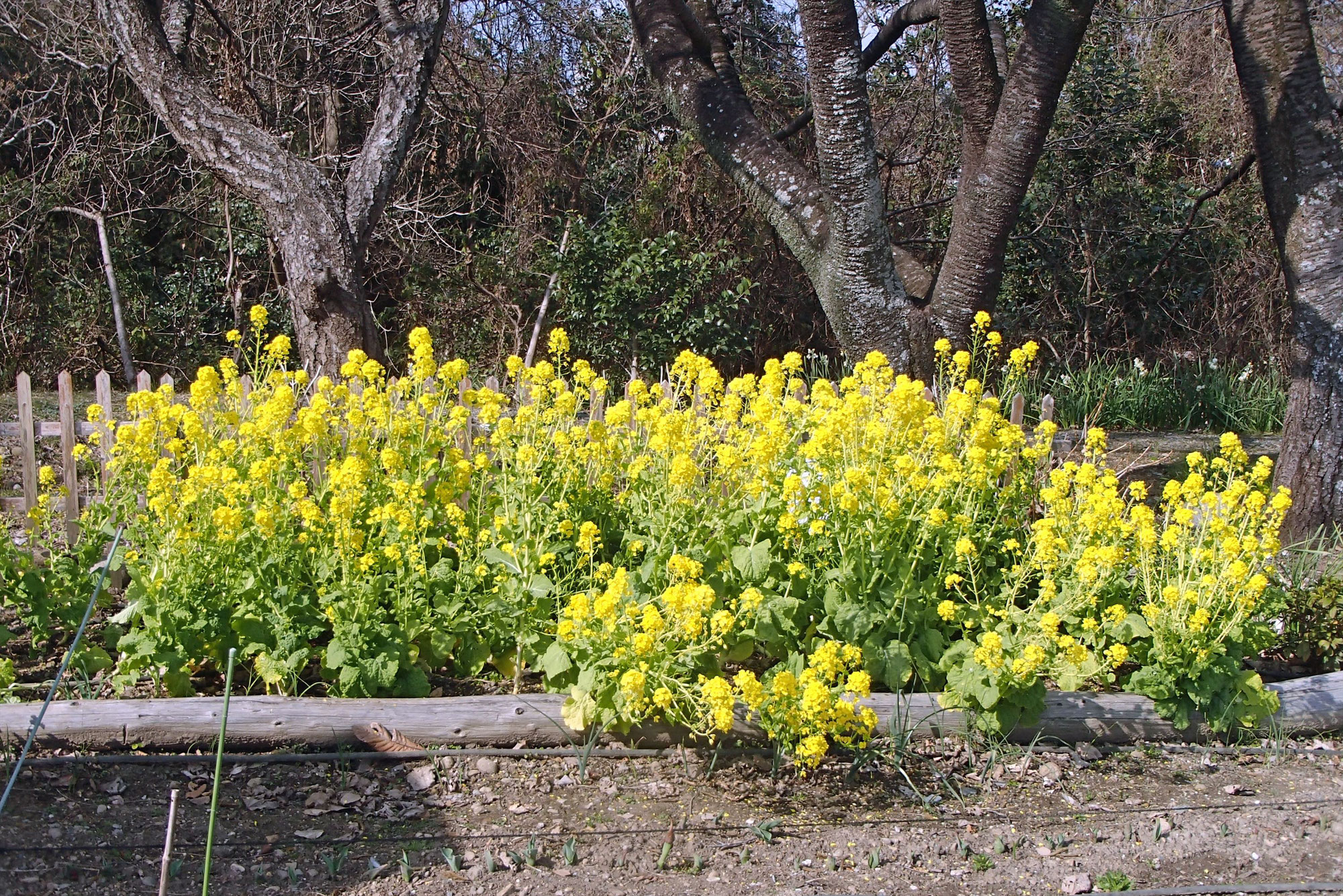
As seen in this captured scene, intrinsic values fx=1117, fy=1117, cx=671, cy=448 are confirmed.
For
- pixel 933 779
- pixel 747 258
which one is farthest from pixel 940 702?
pixel 747 258

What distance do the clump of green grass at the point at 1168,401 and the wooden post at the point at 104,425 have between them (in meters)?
6.71

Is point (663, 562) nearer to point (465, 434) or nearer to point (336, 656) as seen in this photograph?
point (336, 656)

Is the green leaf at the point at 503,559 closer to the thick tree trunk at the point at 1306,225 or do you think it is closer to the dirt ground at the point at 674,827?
the dirt ground at the point at 674,827

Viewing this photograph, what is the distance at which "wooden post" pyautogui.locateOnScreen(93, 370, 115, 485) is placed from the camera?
5156 millimetres

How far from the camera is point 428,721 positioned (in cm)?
356

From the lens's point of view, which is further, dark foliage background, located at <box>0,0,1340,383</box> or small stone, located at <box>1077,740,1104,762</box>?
dark foliage background, located at <box>0,0,1340,383</box>

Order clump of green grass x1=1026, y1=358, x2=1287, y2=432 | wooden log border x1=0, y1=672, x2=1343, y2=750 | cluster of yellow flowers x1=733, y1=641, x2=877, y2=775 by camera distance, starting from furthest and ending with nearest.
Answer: clump of green grass x1=1026, y1=358, x2=1287, y2=432, wooden log border x1=0, y1=672, x2=1343, y2=750, cluster of yellow flowers x1=733, y1=641, x2=877, y2=775

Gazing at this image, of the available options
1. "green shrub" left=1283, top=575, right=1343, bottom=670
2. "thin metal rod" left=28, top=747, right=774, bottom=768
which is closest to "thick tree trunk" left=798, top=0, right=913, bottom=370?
"green shrub" left=1283, top=575, right=1343, bottom=670

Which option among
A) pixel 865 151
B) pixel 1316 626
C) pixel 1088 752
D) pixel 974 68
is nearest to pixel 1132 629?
pixel 1088 752

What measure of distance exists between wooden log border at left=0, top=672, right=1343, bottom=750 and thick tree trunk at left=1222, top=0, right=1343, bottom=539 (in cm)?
215

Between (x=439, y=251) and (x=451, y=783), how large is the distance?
8555mm

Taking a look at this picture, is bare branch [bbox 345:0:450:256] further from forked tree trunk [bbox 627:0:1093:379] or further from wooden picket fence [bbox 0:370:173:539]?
wooden picket fence [bbox 0:370:173:539]

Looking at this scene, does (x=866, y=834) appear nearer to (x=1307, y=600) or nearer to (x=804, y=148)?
(x=1307, y=600)

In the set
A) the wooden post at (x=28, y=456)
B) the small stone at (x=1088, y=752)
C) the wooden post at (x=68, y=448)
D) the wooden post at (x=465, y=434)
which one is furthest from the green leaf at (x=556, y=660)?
the wooden post at (x=28, y=456)
